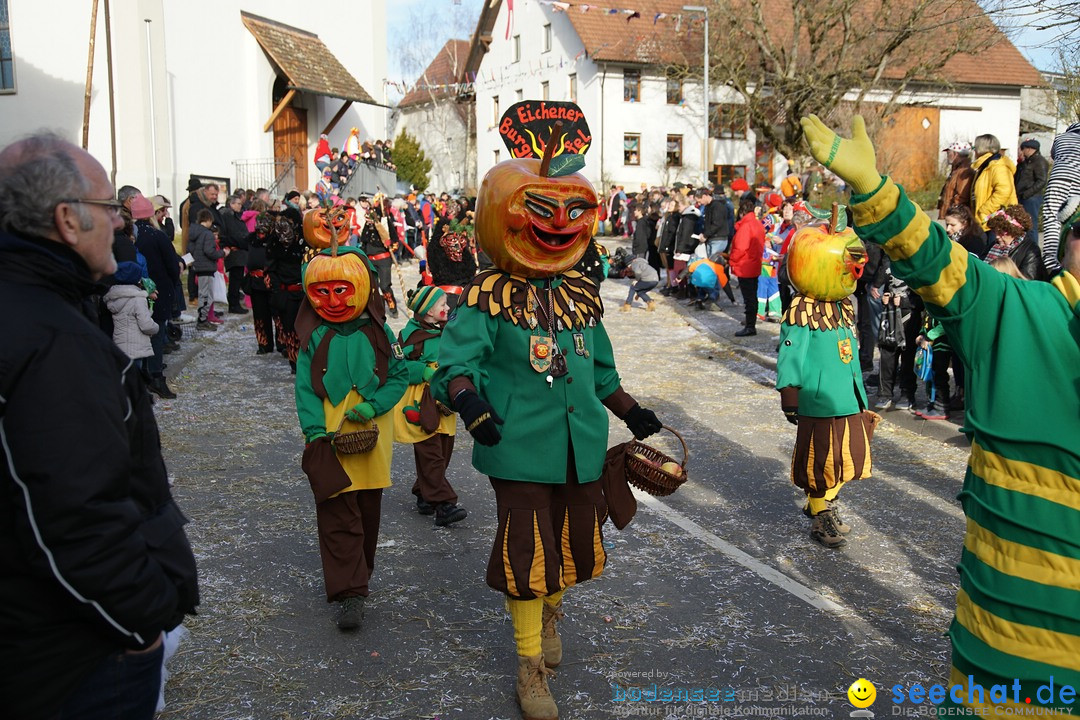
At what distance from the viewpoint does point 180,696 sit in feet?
12.9

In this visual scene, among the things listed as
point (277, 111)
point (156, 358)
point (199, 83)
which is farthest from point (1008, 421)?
point (277, 111)

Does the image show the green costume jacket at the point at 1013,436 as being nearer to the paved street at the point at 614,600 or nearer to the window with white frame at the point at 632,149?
the paved street at the point at 614,600

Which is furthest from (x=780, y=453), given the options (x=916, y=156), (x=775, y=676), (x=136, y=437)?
(x=916, y=156)

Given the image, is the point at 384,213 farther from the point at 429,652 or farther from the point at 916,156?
the point at 916,156

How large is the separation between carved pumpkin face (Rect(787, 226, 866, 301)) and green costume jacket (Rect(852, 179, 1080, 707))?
3269mm

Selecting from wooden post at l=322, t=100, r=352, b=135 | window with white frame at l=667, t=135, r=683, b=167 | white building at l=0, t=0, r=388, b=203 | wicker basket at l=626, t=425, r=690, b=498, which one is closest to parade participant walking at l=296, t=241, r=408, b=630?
wicker basket at l=626, t=425, r=690, b=498

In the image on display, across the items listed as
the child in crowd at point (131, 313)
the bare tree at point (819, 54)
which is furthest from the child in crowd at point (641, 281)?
the bare tree at point (819, 54)

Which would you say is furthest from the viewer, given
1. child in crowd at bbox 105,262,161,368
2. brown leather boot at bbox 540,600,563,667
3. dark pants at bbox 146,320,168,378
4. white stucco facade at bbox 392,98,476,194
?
white stucco facade at bbox 392,98,476,194

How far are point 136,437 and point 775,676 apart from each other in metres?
2.93

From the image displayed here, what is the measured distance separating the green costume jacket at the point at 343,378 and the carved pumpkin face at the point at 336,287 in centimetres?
8

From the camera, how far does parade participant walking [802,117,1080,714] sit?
2336 millimetres

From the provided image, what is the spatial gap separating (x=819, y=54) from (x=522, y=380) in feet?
108

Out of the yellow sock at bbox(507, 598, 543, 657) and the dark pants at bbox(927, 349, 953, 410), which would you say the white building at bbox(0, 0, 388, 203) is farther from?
the yellow sock at bbox(507, 598, 543, 657)

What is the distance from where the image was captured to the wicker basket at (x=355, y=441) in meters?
4.55
